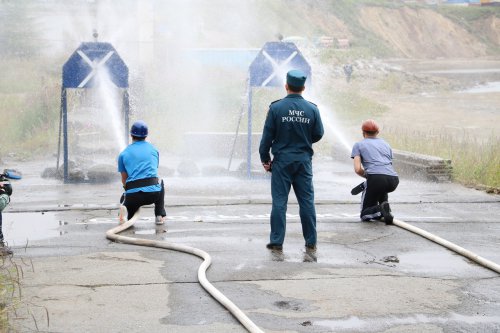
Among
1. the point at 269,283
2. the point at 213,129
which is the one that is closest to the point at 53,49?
the point at 213,129

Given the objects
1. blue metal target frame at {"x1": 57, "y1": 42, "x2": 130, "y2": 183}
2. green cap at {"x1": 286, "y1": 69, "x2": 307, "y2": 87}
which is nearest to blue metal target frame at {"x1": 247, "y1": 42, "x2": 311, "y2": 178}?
blue metal target frame at {"x1": 57, "y1": 42, "x2": 130, "y2": 183}

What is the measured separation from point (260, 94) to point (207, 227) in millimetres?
18780

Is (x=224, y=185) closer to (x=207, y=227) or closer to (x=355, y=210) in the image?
(x=355, y=210)

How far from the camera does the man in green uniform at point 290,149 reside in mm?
8602

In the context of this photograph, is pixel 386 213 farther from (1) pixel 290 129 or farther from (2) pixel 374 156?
(1) pixel 290 129

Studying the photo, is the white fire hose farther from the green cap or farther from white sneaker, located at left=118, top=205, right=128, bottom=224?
white sneaker, located at left=118, top=205, right=128, bottom=224

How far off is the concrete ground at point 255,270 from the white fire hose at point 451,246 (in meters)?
0.06

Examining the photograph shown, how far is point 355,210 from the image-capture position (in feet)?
37.9

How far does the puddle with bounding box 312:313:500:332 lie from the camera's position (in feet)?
19.5

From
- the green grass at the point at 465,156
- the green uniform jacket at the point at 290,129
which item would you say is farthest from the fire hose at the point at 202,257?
the green grass at the point at 465,156

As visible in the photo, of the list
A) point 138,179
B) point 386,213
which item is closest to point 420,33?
point 386,213

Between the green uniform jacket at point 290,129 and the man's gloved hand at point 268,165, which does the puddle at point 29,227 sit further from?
the green uniform jacket at point 290,129

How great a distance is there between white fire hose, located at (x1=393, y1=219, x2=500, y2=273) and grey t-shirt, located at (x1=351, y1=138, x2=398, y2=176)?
0.71 m

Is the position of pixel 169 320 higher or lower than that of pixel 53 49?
lower
